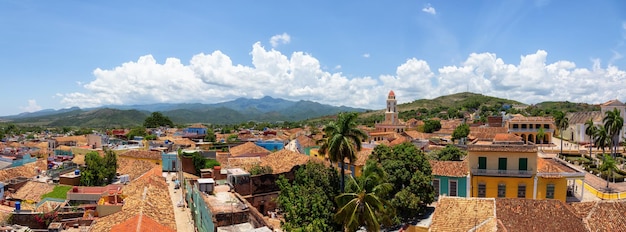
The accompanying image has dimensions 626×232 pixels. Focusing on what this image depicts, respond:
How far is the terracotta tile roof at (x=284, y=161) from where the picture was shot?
34.1 metres

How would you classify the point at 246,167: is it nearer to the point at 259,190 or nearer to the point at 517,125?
the point at 259,190

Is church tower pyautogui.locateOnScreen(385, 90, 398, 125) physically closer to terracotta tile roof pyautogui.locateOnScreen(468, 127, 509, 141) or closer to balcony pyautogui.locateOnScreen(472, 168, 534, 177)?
terracotta tile roof pyautogui.locateOnScreen(468, 127, 509, 141)

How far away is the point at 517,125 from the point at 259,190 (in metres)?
50.9

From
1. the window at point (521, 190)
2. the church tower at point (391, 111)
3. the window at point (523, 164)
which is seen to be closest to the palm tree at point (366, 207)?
the window at point (523, 164)

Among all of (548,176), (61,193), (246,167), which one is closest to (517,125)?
(548,176)

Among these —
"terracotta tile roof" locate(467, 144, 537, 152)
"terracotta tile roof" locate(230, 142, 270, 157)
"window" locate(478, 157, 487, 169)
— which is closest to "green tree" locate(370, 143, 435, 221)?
"window" locate(478, 157, 487, 169)

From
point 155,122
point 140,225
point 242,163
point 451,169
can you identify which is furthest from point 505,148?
point 155,122

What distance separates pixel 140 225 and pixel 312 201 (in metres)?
9.98

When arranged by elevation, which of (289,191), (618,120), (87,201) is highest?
(618,120)

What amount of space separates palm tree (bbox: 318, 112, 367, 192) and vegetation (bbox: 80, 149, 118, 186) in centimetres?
2468

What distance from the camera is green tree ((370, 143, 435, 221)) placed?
82.2 ft

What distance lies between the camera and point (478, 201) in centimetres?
2094

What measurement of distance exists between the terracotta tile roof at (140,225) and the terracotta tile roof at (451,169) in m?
A: 19.5

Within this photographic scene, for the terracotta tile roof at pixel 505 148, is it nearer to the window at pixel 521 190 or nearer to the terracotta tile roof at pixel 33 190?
the window at pixel 521 190
